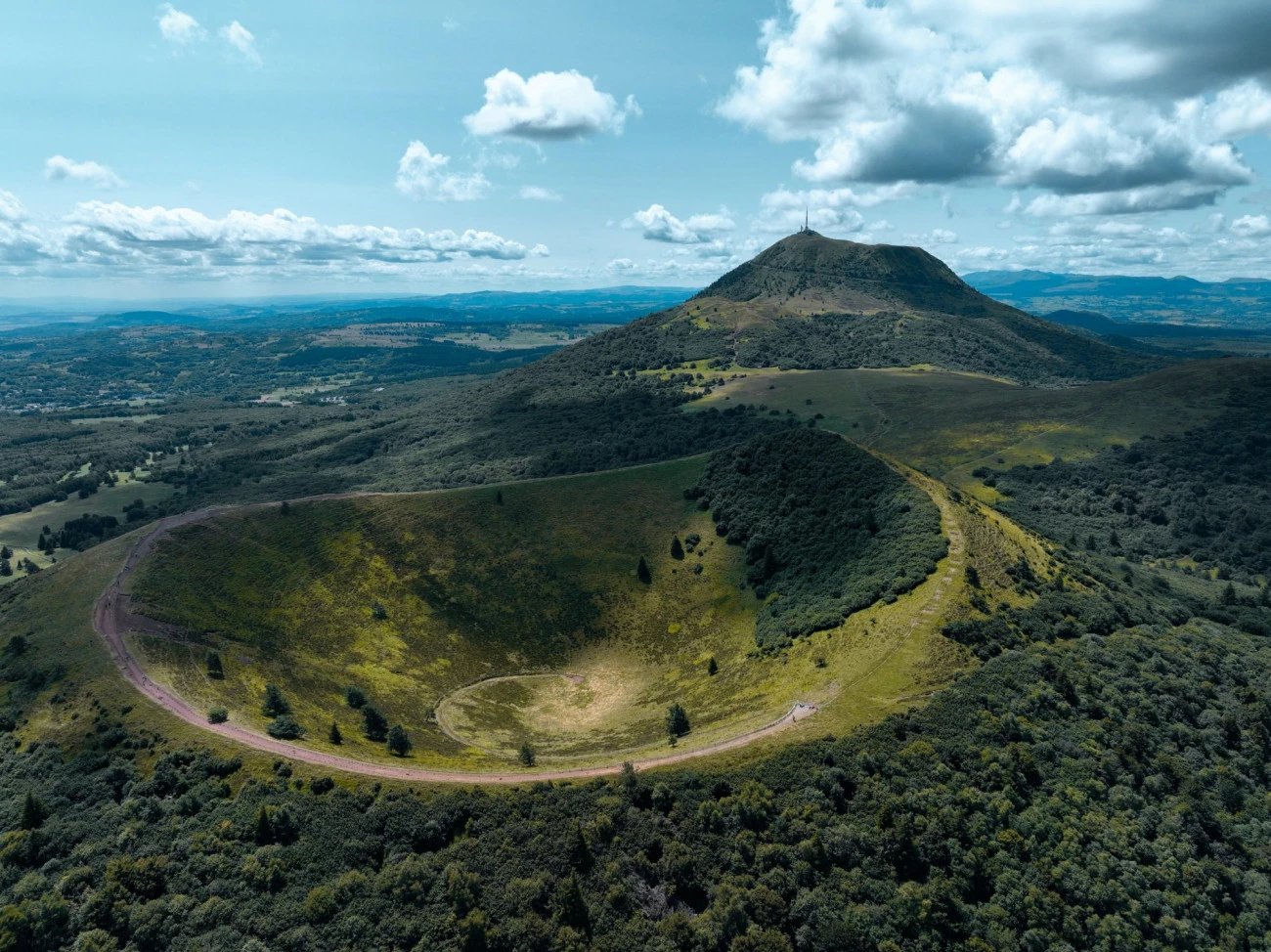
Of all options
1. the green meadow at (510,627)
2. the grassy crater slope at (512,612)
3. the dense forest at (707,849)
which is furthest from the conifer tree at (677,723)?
the dense forest at (707,849)

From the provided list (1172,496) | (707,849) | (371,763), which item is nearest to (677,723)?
(707,849)

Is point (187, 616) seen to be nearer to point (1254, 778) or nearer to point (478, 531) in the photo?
point (478, 531)

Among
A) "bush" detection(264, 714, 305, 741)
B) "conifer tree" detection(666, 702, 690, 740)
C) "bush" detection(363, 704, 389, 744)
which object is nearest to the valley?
"conifer tree" detection(666, 702, 690, 740)

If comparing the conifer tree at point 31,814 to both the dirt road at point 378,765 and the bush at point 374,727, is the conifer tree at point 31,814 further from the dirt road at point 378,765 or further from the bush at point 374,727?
the bush at point 374,727

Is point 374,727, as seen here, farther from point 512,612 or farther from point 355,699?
point 512,612

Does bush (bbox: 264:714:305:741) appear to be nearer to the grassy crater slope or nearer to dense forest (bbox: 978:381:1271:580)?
the grassy crater slope

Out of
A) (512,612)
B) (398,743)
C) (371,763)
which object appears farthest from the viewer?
(512,612)
